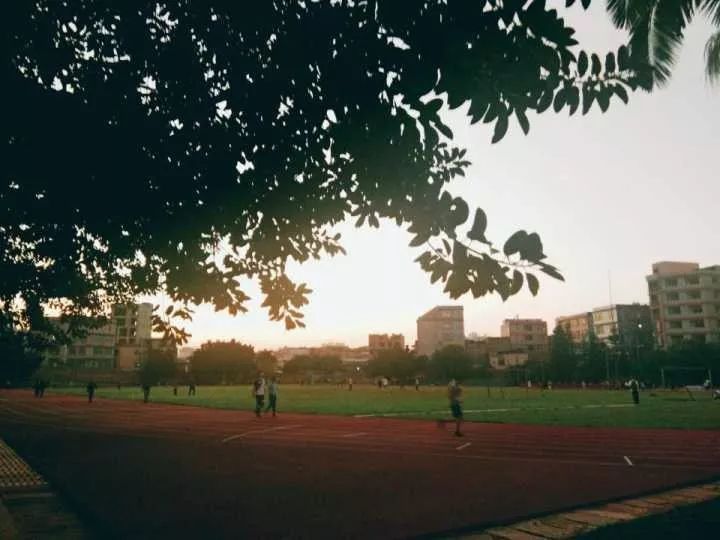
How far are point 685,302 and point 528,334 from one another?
4441 centimetres

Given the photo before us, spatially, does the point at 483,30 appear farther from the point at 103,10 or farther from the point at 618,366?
the point at 618,366

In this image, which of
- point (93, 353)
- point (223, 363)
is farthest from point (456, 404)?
point (93, 353)

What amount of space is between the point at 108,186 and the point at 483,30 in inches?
131

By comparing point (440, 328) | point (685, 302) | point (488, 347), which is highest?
point (685, 302)

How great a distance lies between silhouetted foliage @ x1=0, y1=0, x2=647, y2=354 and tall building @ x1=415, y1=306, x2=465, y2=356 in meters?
134

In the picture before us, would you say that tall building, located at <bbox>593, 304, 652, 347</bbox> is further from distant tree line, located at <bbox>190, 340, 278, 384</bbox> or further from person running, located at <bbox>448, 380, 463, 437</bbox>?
person running, located at <bbox>448, 380, 463, 437</bbox>

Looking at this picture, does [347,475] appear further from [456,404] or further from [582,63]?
[582,63]

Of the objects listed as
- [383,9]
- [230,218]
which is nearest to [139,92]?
[230,218]

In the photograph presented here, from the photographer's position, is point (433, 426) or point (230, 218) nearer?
point (230, 218)

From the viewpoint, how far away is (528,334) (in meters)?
127

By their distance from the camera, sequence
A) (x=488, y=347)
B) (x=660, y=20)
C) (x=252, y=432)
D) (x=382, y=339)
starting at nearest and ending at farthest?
(x=660, y=20) → (x=252, y=432) → (x=488, y=347) → (x=382, y=339)

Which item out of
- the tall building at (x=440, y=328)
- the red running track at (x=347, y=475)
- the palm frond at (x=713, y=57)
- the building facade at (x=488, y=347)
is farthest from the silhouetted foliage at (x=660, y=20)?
the tall building at (x=440, y=328)

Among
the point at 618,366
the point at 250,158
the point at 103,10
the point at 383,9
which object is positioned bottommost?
the point at 618,366

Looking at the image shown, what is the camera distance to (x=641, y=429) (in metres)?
15.3
